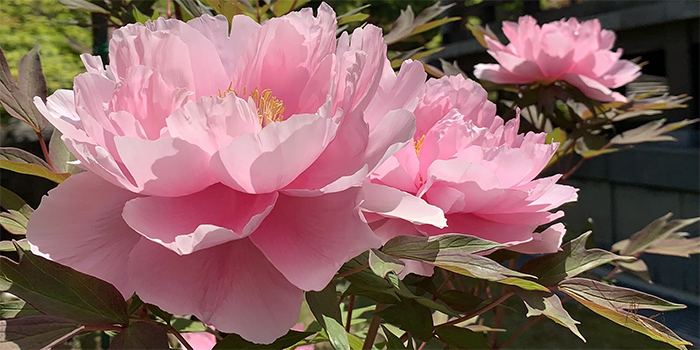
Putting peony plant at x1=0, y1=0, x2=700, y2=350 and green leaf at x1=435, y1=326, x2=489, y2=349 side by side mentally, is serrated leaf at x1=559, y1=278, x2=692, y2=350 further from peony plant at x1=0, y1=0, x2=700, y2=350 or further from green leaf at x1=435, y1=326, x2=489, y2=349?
green leaf at x1=435, y1=326, x2=489, y2=349

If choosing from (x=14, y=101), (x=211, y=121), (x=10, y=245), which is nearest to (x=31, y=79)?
(x=14, y=101)

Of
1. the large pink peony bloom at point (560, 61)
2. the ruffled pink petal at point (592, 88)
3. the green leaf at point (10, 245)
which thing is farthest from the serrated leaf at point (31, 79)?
the ruffled pink petal at point (592, 88)

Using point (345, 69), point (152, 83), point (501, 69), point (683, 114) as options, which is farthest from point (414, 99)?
point (683, 114)

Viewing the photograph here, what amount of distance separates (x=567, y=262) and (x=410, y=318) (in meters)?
0.13

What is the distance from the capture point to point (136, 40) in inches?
12.7

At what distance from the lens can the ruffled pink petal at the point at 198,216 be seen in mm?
264

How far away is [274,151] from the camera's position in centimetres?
27

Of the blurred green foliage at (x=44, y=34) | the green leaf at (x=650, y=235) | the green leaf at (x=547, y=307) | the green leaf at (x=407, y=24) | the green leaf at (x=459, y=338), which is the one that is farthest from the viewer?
the blurred green foliage at (x=44, y=34)

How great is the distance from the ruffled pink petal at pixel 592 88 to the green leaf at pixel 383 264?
710 millimetres

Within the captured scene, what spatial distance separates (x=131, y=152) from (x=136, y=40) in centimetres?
9

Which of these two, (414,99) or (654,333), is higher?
(414,99)

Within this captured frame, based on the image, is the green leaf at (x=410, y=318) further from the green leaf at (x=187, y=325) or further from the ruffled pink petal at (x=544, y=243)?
the green leaf at (x=187, y=325)

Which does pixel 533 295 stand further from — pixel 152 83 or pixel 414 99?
pixel 152 83

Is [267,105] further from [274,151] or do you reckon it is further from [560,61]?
[560,61]
